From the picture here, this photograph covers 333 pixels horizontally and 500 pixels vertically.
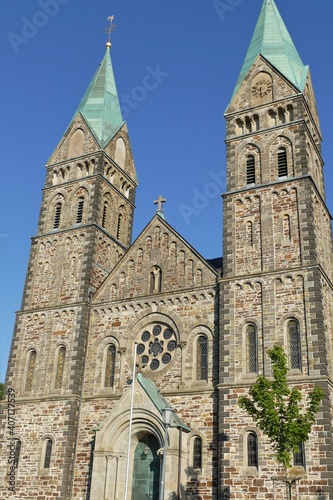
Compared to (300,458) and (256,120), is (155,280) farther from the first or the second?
(300,458)

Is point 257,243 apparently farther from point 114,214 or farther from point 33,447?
point 33,447

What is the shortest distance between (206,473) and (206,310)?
24.4 feet

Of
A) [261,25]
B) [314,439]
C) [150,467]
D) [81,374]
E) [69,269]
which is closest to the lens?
[314,439]

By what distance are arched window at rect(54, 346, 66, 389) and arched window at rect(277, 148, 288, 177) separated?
14.7 metres

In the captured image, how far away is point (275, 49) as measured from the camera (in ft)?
113

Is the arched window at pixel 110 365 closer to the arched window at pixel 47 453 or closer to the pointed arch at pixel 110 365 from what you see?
the pointed arch at pixel 110 365

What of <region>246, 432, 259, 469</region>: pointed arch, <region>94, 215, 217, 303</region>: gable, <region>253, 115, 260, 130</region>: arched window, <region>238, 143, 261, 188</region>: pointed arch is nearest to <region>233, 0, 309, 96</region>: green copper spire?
<region>253, 115, 260, 130</region>: arched window

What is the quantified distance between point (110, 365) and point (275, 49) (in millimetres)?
20273

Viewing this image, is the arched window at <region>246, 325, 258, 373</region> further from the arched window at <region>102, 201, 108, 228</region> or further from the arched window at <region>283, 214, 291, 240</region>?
the arched window at <region>102, 201, 108, 228</region>

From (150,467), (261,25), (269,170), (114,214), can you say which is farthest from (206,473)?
(261,25)

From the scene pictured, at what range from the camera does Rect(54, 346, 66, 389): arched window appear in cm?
3103

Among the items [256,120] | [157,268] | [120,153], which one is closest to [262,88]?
[256,120]

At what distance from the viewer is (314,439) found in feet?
75.2

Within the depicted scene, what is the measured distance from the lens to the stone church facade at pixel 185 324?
25000mm
